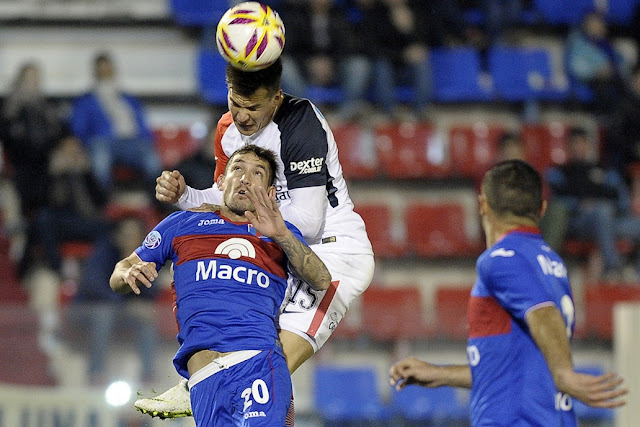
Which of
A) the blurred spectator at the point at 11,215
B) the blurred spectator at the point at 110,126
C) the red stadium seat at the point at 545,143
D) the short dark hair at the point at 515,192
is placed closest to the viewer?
the short dark hair at the point at 515,192

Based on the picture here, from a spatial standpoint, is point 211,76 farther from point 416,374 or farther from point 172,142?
point 416,374

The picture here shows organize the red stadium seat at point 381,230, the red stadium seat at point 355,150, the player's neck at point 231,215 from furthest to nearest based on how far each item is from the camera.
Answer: the red stadium seat at point 355,150, the red stadium seat at point 381,230, the player's neck at point 231,215

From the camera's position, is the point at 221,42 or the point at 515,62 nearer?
the point at 221,42

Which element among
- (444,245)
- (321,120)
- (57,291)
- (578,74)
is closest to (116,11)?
(57,291)

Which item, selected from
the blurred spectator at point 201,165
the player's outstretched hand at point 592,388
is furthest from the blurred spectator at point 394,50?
the player's outstretched hand at point 592,388

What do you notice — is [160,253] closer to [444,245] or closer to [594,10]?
[444,245]

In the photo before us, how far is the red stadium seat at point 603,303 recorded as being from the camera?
749cm

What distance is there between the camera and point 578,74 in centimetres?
1087

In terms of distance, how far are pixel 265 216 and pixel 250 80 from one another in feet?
1.91

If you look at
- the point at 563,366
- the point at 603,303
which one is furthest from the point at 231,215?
the point at 603,303

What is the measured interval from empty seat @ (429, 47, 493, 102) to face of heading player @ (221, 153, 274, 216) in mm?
7013

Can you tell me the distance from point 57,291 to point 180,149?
2109mm

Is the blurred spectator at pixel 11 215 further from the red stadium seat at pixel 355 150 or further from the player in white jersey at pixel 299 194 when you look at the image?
the player in white jersey at pixel 299 194

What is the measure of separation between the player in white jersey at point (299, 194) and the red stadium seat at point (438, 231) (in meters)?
5.42
